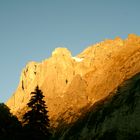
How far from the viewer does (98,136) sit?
103 m

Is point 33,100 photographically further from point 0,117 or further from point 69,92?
point 69,92

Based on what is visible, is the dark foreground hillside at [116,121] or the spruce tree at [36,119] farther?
the dark foreground hillside at [116,121]

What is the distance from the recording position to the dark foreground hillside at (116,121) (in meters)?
92.4

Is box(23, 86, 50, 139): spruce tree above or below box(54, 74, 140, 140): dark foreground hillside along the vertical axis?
below

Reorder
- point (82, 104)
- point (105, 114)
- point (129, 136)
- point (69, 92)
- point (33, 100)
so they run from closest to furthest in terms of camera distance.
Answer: point (33, 100)
point (129, 136)
point (105, 114)
point (82, 104)
point (69, 92)

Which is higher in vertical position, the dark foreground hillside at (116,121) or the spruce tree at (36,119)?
the dark foreground hillside at (116,121)

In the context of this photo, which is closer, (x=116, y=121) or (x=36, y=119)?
(x=36, y=119)

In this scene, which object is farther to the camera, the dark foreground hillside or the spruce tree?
the dark foreground hillside

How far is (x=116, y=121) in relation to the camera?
339 ft

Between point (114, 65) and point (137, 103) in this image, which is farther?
point (114, 65)

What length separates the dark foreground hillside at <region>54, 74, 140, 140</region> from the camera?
92438 millimetres

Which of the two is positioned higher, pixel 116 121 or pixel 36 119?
pixel 116 121

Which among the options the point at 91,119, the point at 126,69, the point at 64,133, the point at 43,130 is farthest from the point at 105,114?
the point at 43,130

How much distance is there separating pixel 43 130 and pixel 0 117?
324cm
